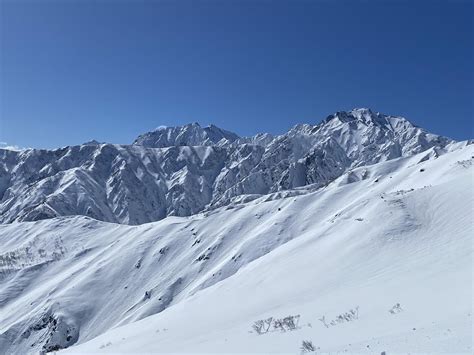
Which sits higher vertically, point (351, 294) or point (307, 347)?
point (351, 294)

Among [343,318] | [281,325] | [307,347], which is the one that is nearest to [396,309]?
[343,318]

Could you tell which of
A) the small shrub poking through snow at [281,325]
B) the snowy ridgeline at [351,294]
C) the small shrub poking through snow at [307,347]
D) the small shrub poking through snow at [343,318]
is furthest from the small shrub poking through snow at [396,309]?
the small shrub poking through snow at [307,347]

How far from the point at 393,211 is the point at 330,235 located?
399 centimetres

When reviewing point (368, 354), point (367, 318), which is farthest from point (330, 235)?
point (368, 354)

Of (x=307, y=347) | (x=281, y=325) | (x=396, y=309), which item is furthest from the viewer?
(x=281, y=325)

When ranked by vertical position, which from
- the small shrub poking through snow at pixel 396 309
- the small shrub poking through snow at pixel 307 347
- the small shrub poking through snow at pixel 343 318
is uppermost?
the small shrub poking through snow at pixel 396 309

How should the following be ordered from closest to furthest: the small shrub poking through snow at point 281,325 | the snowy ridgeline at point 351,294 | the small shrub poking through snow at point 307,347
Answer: the small shrub poking through snow at point 307,347, the snowy ridgeline at point 351,294, the small shrub poking through snow at point 281,325

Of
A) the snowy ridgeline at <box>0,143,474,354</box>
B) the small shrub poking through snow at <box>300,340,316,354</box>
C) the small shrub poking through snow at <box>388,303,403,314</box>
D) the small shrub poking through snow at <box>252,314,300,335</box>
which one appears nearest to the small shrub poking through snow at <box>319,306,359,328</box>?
the snowy ridgeline at <box>0,143,474,354</box>

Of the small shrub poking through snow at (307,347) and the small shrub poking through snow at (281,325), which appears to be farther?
the small shrub poking through snow at (281,325)

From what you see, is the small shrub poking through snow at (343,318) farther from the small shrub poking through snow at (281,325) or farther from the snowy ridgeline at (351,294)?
the small shrub poking through snow at (281,325)

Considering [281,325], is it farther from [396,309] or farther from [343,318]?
[396,309]

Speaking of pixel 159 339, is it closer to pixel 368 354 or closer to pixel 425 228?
pixel 368 354

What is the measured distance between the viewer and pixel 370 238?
916 inches

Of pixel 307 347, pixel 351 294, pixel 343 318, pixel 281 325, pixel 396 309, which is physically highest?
pixel 351 294
